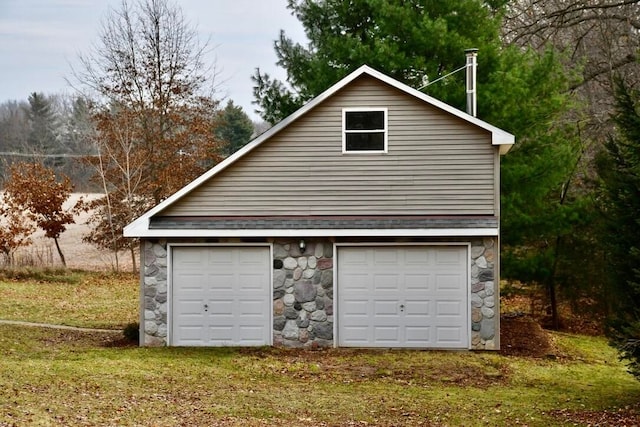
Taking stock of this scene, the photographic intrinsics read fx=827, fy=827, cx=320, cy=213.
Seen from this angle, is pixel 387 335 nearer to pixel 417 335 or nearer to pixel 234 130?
pixel 417 335

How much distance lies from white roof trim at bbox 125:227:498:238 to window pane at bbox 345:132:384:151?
5.54ft

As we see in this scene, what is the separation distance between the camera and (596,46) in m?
23.9

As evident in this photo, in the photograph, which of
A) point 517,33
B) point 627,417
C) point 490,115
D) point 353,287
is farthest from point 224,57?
point 627,417

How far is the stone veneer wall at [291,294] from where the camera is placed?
55.0ft

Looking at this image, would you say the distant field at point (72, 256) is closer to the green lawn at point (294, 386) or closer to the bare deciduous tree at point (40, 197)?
the bare deciduous tree at point (40, 197)

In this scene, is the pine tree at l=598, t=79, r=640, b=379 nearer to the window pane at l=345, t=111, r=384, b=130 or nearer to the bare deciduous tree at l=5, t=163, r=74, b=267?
the window pane at l=345, t=111, r=384, b=130

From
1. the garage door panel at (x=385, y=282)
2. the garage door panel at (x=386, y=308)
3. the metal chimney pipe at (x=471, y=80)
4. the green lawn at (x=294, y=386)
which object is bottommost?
the green lawn at (x=294, y=386)

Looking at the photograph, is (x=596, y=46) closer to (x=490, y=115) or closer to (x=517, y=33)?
(x=517, y=33)

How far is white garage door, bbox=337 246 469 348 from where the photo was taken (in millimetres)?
16703

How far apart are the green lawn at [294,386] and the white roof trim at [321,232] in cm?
230

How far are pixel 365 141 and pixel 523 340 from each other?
18.9ft

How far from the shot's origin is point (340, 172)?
16.9 m

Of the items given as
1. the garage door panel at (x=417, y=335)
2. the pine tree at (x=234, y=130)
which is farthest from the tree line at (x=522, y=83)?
the pine tree at (x=234, y=130)

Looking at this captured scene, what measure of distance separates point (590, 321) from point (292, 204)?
10.6 meters
